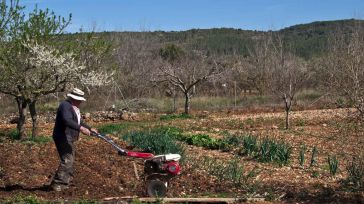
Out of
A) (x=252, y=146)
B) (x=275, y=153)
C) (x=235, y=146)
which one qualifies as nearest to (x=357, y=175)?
(x=275, y=153)

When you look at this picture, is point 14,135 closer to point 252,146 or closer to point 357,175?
point 252,146

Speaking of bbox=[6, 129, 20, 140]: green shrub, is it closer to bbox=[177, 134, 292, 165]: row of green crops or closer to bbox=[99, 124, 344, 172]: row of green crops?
bbox=[99, 124, 344, 172]: row of green crops

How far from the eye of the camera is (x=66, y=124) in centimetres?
906

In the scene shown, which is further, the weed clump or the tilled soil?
the tilled soil

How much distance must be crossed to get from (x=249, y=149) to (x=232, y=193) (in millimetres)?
4525

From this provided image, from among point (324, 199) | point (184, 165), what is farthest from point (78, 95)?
point (324, 199)

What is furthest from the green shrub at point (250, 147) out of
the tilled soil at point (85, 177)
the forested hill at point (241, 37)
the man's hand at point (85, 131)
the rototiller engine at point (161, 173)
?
the forested hill at point (241, 37)

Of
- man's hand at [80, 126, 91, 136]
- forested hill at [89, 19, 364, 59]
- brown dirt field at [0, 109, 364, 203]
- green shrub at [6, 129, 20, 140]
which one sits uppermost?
forested hill at [89, 19, 364, 59]

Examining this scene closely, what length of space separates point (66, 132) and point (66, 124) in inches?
12.0

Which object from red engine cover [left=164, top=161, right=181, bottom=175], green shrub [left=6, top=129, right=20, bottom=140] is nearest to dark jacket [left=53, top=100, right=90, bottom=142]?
red engine cover [left=164, top=161, right=181, bottom=175]

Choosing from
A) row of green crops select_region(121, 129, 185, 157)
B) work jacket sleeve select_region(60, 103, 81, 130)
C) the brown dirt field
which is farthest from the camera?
row of green crops select_region(121, 129, 185, 157)

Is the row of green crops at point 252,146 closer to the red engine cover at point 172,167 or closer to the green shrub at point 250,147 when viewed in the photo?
the green shrub at point 250,147

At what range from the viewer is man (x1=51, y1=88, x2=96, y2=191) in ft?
30.0

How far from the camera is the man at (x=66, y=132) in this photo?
9.13 metres
